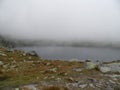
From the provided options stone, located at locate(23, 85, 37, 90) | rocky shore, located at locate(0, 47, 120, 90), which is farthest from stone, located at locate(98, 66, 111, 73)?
stone, located at locate(23, 85, 37, 90)

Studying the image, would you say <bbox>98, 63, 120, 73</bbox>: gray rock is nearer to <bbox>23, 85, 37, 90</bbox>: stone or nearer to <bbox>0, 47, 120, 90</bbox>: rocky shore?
<bbox>0, 47, 120, 90</bbox>: rocky shore

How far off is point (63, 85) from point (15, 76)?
46.6 feet

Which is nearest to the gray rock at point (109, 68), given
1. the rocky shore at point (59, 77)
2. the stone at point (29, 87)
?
the rocky shore at point (59, 77)

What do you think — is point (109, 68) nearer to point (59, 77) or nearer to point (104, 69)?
point (104, 69)

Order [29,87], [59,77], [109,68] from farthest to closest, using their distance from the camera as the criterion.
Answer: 1. [109,68]
2. [59,77]
3. [29,87]

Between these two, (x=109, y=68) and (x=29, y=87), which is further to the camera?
(x=109, y=68)

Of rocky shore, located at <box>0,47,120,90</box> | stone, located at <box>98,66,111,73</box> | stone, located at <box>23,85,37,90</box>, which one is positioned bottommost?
stone, located at <box>23,85,37,90</box>

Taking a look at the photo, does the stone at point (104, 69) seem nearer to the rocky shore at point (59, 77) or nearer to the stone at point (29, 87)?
the rocky shore at point (59, 77)

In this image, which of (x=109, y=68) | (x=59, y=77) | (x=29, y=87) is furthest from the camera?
(x=109, y=68)

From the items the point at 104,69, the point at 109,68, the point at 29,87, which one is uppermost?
the point at 109,68

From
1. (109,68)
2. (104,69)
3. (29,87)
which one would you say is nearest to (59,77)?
(29,87)

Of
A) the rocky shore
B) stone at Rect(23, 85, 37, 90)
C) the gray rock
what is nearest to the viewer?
stone at Rect(23, 85, 37, 90)

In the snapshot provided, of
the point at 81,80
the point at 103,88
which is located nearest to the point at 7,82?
the point at 81,80

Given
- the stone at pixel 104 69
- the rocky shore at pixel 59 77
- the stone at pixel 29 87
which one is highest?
the stone at pixel 104 69
